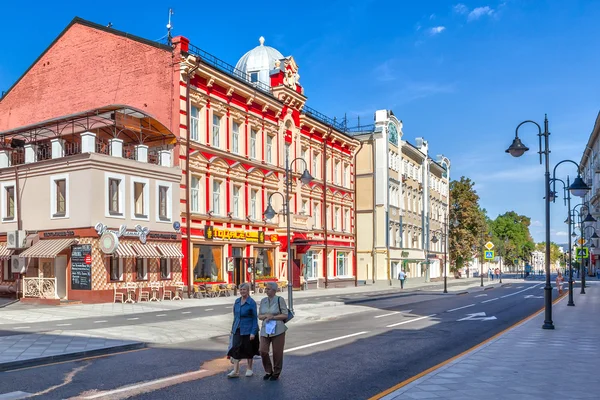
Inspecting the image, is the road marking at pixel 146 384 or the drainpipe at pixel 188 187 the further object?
the drainpipe at pixel 188 187

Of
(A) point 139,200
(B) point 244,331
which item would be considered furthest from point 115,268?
(B) point 244,331

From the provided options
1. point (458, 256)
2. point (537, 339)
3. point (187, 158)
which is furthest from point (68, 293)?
point (458, 256)

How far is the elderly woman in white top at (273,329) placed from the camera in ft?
32.5

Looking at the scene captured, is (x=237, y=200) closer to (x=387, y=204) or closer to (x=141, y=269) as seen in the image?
(x=141, y=269)

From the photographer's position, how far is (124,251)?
90.7 ft

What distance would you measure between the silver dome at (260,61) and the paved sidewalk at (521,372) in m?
36.2

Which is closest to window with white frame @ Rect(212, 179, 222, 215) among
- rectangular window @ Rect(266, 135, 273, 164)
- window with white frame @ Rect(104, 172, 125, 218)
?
rectangular window @ Rect(266, 135, 273, 164)

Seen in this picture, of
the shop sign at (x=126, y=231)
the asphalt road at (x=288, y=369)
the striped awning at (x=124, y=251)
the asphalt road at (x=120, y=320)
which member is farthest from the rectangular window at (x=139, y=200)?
the asphalt road at (x=288, y=369)

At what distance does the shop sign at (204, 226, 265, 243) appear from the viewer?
33844 mm

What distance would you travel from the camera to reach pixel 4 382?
9.92 meters

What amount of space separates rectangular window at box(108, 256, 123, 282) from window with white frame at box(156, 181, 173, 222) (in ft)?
11.1

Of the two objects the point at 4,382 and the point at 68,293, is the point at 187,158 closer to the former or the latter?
the point at 68,293

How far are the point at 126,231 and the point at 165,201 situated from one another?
353 centimetres

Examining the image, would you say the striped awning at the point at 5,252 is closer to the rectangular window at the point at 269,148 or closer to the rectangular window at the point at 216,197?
the rectangular window at the point at 216,197
